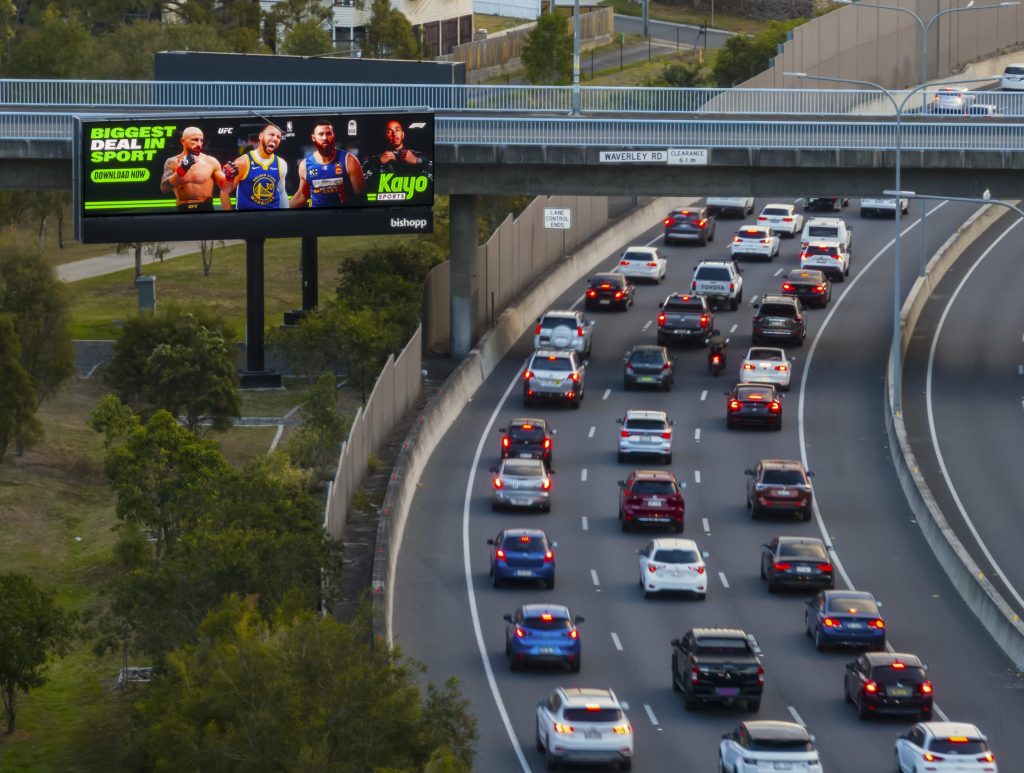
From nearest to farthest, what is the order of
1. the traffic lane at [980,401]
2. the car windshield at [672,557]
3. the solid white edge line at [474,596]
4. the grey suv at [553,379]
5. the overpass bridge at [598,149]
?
1. the solid white edge line at [474,596]
2. the car windshield at [672,557]
3. the traffic lane at [980,401]
4. the grey suv at [553,379]
5. the overpass bridge at [598,149]

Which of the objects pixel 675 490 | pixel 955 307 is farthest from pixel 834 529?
pixel 955 307

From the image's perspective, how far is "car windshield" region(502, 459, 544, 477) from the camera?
60.2 meters

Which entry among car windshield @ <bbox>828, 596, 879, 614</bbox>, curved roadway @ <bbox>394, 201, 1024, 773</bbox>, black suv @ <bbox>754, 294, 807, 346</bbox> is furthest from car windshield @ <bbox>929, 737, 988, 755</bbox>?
black suv @ <bbox>754, 294, 807, 346</bbox>

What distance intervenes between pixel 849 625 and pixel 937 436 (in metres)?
21.0

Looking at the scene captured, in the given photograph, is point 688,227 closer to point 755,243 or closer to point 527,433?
point 755,243

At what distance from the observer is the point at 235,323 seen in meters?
87.2

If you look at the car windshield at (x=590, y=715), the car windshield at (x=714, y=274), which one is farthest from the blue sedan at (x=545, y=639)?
the car windshield at (x=714, y=274)

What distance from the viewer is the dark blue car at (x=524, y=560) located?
53.0 metres

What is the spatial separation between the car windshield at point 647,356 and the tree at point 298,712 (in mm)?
37158

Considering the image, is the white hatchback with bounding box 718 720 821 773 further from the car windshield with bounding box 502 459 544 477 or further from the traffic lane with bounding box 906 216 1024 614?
the car windshield with bounding box 502 459 544 477

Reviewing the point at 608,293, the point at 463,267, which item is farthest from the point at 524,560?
the point at 608,293

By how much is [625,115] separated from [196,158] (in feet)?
51.8

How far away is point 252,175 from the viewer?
7056 cm

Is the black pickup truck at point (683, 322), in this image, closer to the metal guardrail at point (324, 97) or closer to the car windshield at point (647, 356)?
the car windshield at point (647, 356)
